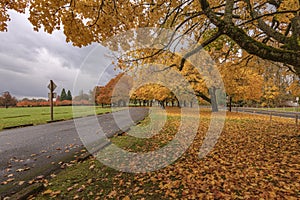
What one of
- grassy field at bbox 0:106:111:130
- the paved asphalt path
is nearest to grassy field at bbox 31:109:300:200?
the paved asphalt path

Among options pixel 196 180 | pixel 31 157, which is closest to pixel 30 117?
pixel 31 157

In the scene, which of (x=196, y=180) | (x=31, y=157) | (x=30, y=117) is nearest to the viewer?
(x=196, y=180)

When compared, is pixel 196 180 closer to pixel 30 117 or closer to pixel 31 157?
pixel 31 157

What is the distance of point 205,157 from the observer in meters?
4.96

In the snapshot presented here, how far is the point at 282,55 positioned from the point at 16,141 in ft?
32.8

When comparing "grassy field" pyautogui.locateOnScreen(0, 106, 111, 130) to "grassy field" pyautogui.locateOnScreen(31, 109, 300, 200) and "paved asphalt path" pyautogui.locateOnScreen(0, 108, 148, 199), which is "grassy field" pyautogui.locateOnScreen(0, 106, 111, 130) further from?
"grassy field" pyautogui.locateOnScreen(31, 109, 300, 200)

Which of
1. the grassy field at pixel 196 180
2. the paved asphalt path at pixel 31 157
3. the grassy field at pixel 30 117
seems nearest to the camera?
the grassy field at pixel 196 180

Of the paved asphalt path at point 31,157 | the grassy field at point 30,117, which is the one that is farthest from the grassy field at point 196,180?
the grassy field at point 30,117

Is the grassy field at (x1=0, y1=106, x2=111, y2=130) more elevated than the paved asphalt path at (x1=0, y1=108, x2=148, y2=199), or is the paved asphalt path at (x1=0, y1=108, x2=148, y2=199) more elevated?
the grassy field at (x1=0, y1=106, x2=111, y2=130)

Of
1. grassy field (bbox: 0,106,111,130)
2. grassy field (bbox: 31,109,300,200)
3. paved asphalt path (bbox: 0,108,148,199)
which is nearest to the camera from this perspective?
grassy field (bbox: 31,109,300,200)

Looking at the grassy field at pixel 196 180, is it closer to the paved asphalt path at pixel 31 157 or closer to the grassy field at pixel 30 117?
the paved asphalt path at pixel 31 157

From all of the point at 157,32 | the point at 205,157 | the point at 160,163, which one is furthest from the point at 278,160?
the point at 157,32

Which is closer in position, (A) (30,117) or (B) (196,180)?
(B) (196,180)

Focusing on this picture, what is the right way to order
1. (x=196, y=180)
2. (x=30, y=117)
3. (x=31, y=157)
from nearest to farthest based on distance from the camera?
(x=196, y=180) < (x=31, y=157) < (x=30, y=117)
